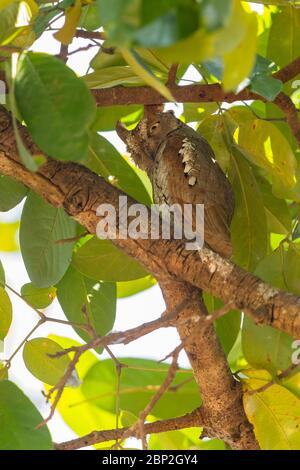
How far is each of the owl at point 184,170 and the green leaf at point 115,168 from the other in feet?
0.13

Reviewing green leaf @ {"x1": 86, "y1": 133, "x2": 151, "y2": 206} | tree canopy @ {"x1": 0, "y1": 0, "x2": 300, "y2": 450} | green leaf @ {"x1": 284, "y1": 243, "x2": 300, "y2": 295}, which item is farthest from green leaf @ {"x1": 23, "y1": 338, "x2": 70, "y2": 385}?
green leaf @ {"x1": 284, "y1": 243, "x2": 300, "y2": 295}

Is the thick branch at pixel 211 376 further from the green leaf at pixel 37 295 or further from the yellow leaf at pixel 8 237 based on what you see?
the yellow leaf at pixel 8 237

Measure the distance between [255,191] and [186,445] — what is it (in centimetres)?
69

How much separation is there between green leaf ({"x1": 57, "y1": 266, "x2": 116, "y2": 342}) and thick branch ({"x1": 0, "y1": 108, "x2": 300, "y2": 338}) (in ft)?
1.01

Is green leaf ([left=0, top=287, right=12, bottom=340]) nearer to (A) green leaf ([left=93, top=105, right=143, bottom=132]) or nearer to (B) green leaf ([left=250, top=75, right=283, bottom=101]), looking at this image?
(A) green leaf ([left=93, top=105, right=143, bottom=132])

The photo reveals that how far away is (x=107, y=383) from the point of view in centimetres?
192

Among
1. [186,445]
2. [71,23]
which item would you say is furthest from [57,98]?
[186,445]

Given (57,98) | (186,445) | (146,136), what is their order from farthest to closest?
(186,445)
(146,136)
(57,98)

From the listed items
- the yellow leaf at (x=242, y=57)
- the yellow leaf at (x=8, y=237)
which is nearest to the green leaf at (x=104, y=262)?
the yellow leaf at (x=8, y=237)

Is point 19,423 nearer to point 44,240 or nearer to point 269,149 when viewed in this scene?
point 44,240

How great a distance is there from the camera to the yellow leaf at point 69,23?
3.76ft

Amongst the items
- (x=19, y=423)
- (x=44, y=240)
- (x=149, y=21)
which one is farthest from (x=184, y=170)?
(x=149, y=21)

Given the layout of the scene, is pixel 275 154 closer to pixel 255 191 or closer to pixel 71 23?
pixel 255 191
